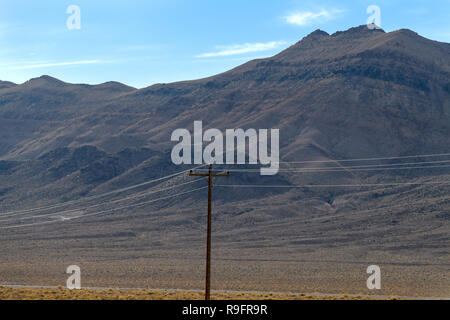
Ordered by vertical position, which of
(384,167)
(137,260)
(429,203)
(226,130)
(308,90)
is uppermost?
(308,90)

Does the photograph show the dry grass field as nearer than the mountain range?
Yes

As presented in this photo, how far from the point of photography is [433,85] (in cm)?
16000

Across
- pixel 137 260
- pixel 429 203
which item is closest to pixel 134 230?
pixel 137 260

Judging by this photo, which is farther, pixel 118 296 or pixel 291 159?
pixel 291 159

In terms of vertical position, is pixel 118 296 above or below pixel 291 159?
below

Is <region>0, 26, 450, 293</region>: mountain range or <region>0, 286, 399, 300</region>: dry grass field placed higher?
<region>0, 26, 450, 293</region>: mountain range

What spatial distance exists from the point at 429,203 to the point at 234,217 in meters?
31.4

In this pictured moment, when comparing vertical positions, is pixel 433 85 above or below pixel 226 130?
above

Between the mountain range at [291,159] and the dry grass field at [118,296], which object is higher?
the mountain range at [291,159]

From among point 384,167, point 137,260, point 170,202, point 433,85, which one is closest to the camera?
point 137,260

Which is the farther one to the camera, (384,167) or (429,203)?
(384,167)

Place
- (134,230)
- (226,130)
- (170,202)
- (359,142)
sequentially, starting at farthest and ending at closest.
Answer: (226,130), (359,142), (170,202), (134,230)

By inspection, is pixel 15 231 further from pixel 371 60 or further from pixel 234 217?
pixel 371 60

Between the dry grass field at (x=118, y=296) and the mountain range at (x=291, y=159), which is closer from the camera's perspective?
the dry grass field at (x=118, y=296)
